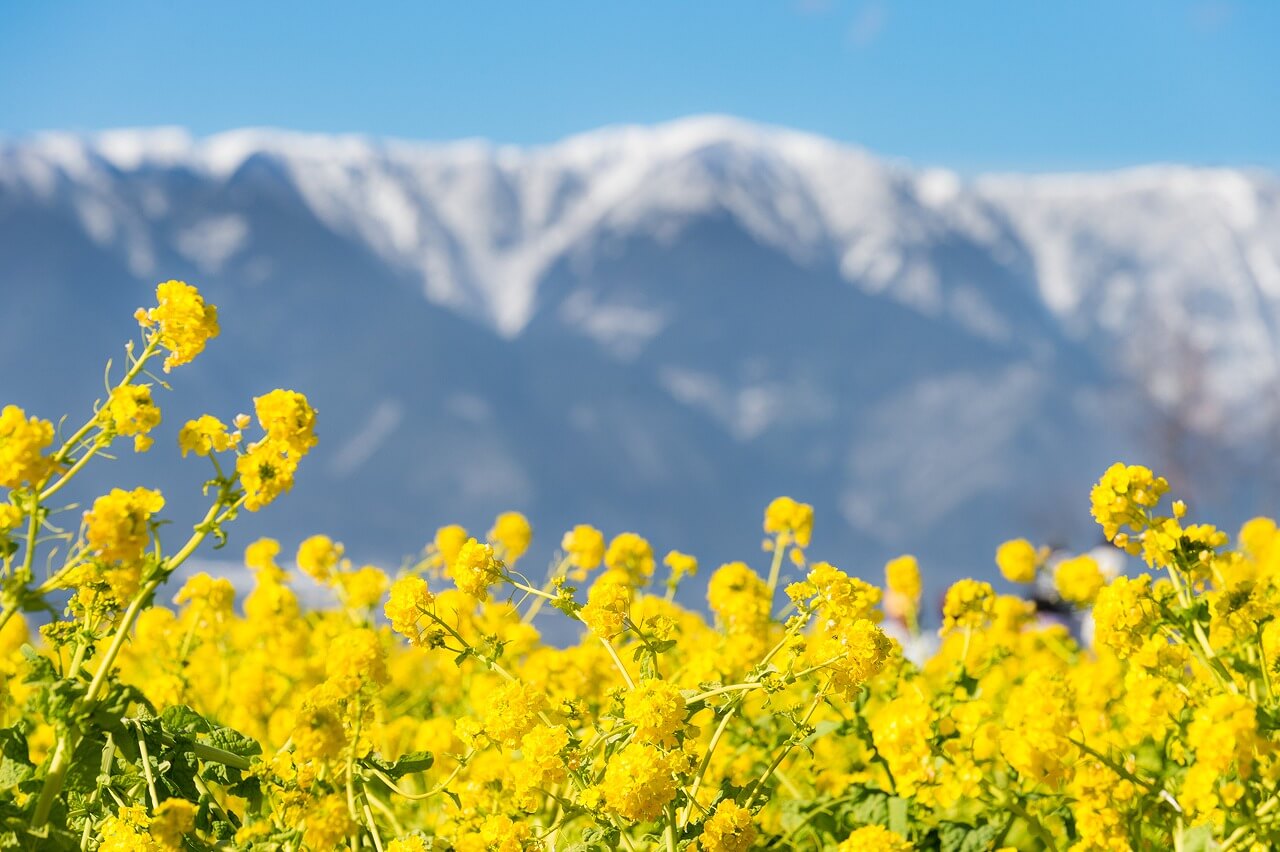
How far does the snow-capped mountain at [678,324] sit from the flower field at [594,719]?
1555 cm

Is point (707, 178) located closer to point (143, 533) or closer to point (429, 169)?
point (429, 169)

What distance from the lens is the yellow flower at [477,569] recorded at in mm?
1563

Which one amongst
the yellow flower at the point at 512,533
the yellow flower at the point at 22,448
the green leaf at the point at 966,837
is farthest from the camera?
the yellow flower at the point at 512,533

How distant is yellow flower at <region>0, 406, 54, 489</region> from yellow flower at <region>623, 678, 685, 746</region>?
2.00 feet

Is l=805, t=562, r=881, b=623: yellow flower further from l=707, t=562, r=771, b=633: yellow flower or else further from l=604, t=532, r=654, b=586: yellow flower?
l=604, t=532, r=654, b=586: yellow flower

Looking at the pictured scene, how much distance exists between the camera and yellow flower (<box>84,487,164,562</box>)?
45.6 inches

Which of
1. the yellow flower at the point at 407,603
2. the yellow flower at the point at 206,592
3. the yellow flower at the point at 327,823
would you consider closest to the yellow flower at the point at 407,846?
the yellow flower at the point at 327,823

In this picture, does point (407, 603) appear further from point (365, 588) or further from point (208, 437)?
point (365, 588)

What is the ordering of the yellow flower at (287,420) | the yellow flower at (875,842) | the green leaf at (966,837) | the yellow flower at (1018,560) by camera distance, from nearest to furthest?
the yellow flower at (287,420), the yellow flower at (875,842), the green leaf at (966,837), the yellow flower at (1018,560)

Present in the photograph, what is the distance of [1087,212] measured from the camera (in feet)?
82.6

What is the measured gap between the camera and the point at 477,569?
1581 mm

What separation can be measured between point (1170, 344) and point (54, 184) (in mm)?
17275

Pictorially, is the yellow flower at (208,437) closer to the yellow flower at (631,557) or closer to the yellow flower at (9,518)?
the yellow flower at (9,518)

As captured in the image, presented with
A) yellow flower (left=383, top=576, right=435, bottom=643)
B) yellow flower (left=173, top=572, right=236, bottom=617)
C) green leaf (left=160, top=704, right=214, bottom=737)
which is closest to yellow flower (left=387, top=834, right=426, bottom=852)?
yellow flower (left=383, top=576, right=435, bottom=643)
